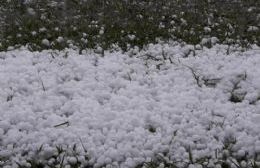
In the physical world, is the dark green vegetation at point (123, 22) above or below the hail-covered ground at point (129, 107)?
above

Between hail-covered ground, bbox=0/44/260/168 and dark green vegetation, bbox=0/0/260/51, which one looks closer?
hail-covered ground, bbox=0/44/260/168

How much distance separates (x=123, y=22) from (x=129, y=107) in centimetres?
366

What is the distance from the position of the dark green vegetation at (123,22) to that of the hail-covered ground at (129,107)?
587mm

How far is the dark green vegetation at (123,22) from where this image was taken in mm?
7938

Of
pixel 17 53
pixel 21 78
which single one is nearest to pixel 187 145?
pixel 21 78

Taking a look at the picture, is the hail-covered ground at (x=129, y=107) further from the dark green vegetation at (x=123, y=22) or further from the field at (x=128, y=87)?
the dark green vegetation at (x=123, y=22)

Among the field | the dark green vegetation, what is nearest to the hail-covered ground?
the field

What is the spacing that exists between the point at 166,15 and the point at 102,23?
1.62m

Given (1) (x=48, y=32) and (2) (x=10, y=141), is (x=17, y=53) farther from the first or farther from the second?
(2) (x=10, y=141)

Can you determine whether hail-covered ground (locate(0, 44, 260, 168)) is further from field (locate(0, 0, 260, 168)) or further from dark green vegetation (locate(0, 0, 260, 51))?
dark green vegetation (locate(0, 0, 260, 51))

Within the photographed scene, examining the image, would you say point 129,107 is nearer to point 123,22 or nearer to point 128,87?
point 128,87

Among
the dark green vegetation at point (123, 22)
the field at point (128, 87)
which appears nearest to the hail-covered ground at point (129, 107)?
the field at point (128, 87)

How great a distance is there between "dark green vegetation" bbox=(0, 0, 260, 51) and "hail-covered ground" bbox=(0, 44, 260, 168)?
1.93ft

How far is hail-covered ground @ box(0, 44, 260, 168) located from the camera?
4805 millimetres
